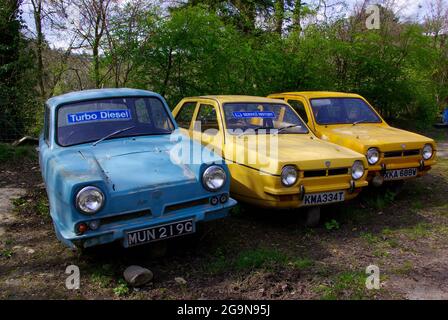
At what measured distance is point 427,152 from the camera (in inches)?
256

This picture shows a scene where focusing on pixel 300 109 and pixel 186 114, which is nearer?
pixel 186 114

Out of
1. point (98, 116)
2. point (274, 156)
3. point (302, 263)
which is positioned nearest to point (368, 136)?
point (274, 156)

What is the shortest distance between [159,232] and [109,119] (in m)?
1.76

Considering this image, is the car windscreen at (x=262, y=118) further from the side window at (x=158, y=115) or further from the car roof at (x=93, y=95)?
the car roof at (x=93, y=95)

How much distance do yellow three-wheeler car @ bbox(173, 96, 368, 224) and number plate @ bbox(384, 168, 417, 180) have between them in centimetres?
98

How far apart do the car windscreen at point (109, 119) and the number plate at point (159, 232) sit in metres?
1.49

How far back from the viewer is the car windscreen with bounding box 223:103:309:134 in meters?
5.98

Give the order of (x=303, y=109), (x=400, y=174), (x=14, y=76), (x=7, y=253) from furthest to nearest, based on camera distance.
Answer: (x=14, y=76) < (x=303, y=109) < (x=400, y=174) < (x=7, y=253)

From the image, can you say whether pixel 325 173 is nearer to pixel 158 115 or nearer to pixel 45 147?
pixel 158 115

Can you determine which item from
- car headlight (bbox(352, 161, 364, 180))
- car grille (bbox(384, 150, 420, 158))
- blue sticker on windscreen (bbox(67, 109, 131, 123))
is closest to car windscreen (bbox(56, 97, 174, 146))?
blue sticker on windscreen (bbox(67, 109, 131, 123))

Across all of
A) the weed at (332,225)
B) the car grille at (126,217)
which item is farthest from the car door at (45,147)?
the weed at (332,225)

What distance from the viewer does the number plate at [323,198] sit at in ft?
16.4

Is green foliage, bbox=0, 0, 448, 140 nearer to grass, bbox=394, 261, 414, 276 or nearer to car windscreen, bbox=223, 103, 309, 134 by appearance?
car windscreen, bbox=223, 103, 309, 134

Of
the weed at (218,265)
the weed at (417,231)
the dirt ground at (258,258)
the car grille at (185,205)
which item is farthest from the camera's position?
the weed at (417,231)
